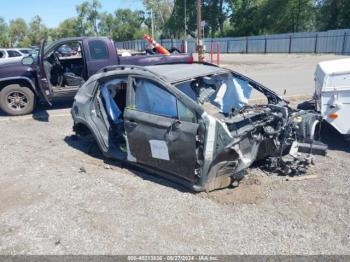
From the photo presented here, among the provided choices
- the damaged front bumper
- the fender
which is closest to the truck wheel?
the fender

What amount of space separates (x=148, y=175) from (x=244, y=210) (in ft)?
5.23

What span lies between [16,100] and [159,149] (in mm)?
6304

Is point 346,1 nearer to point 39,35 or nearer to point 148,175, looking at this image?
point 148,175

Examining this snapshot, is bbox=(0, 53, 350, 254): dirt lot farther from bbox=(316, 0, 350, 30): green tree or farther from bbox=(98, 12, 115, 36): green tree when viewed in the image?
bbox=(98, 12, 115, 36): green tree

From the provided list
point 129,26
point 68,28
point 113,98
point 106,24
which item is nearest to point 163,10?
point 129,26

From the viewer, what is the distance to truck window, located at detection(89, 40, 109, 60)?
9.18 meters

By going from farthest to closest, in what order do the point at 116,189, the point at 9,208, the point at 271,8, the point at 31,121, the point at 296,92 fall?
the point at 271,8
the point at 296,92
the point at 31,121
the point at 116,189
the point at 9,208

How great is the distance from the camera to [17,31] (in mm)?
98125

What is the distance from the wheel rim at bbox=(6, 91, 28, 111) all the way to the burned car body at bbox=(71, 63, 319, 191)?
4.32 metres

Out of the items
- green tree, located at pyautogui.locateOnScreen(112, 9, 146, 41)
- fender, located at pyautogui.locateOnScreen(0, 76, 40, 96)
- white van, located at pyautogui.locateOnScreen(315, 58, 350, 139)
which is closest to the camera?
white van, located at pyautogui.locateOnScreen(315, 58, 350, 139)

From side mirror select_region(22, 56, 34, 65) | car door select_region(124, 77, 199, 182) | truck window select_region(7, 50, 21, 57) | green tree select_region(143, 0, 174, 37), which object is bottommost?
car door select_region(124, 77, 199, 182)

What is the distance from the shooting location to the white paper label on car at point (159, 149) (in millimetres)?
4262

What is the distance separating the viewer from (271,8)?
4759cm

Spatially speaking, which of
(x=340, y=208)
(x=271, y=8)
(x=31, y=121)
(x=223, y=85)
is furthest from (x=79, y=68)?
→ (x=271, y=8)
